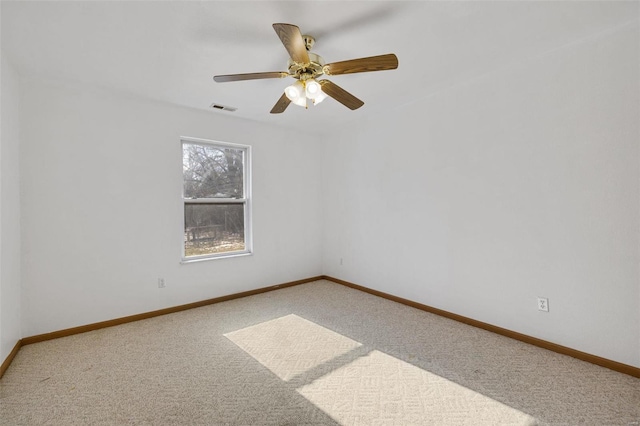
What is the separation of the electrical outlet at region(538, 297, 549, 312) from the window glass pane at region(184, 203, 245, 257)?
343 cm

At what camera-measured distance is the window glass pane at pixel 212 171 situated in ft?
12.4

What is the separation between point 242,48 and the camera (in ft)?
7.63

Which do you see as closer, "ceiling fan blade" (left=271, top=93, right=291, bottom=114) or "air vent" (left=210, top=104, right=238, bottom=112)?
"ceiling fan blade" (left=271, top=93, right=291, bottom=114)

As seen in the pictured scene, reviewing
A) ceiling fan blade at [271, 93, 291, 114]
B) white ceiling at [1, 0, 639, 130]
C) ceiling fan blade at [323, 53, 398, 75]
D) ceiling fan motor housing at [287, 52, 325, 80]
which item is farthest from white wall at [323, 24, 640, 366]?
ceiling fan motor housing at [287, 52, 325, 80]

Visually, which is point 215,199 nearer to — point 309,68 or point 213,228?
point 213,228

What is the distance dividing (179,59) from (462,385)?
3295mm

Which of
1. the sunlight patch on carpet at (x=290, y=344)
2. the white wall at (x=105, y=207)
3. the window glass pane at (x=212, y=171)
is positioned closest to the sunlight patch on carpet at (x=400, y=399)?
the sunlight patch on carpet at (x=290, y=344)

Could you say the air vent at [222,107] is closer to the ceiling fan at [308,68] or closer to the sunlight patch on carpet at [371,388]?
the ceiling fan at [308,68]

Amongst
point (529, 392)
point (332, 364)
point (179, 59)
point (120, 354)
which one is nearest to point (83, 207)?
point (120, 354)

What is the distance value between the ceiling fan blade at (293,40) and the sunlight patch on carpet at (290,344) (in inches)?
87.5

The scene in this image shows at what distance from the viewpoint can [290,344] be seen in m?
2.70

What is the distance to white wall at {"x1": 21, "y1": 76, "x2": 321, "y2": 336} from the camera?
2809 mm

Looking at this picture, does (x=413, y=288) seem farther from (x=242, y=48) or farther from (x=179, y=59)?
(x=179, y=59)

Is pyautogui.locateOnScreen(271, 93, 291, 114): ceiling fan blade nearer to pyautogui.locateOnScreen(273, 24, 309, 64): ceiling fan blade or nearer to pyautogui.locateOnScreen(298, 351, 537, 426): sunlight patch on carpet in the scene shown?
pyautogui.locateOnScreen(273, 24, 309, 64): ceiling fan blade
